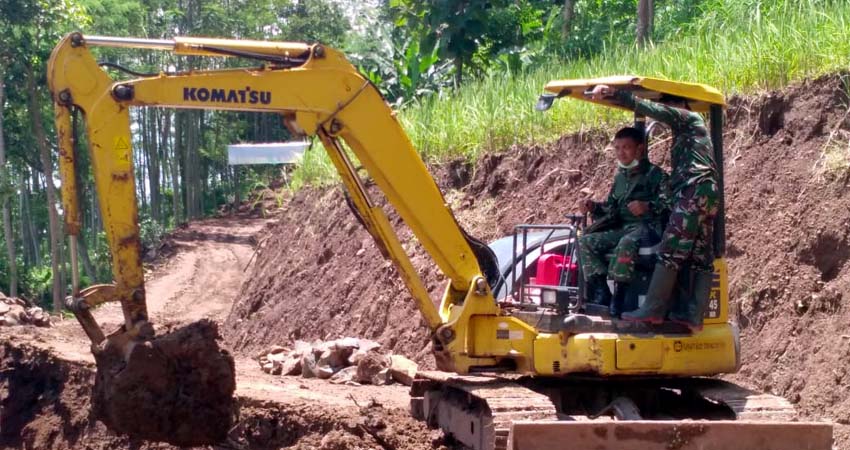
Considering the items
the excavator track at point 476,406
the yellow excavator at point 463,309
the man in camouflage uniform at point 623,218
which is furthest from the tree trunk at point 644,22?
the man in camouflage uniform at point 623,218

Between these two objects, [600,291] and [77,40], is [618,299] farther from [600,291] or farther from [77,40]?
[77,40]

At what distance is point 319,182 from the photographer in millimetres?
21812

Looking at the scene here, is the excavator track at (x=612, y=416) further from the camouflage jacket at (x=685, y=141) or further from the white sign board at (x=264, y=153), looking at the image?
the white sign board at (x=264, y=153)

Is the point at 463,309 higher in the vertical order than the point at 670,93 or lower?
Result: lower

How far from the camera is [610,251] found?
8.24 m

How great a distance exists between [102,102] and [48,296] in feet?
108

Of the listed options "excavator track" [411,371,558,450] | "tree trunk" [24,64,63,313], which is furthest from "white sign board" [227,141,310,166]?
"excavator track" [411,371,558,450]

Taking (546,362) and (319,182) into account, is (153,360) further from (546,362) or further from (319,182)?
(319,182)

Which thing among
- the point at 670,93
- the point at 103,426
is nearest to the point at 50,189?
the point at 103,426

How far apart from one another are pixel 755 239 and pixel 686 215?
3.34 m

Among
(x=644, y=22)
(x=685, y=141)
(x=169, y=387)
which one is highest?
(x=644, y=22)

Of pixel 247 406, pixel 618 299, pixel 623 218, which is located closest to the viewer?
pixel 618 299

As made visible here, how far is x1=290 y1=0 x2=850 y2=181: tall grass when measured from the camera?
11.7 m

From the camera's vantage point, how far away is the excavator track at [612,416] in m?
7.20
